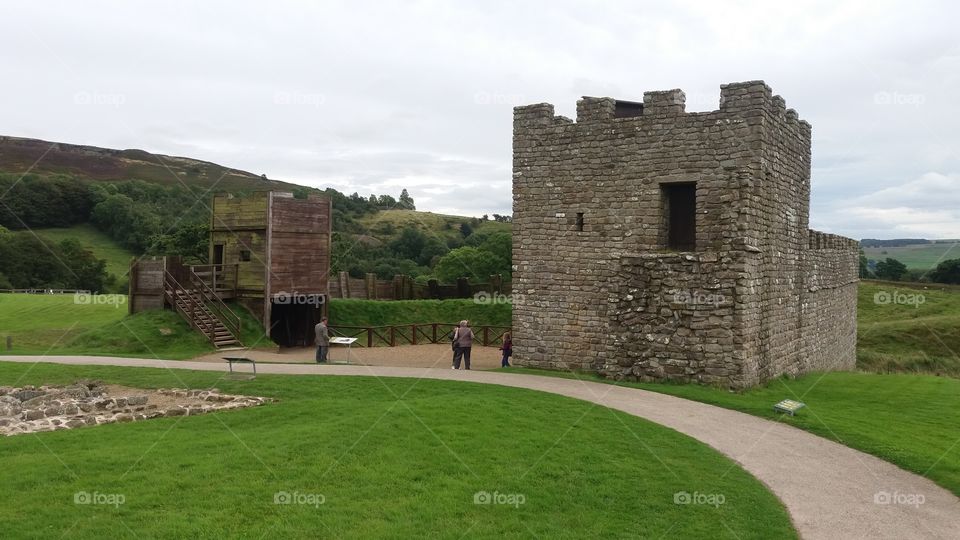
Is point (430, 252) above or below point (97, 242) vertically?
below

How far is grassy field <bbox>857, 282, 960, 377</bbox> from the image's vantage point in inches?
1155

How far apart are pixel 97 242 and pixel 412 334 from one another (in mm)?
63365

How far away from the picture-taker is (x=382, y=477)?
841 centimetres

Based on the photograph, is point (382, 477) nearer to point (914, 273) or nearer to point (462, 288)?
point (462, 288)

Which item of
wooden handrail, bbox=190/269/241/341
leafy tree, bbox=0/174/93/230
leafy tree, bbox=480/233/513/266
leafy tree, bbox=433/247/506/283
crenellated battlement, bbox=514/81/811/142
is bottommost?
wooden handrail, bbox=190/269/241/341

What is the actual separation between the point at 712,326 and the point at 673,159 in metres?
4.53

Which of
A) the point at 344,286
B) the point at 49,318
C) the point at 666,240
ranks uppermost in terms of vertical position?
the point at 666,240

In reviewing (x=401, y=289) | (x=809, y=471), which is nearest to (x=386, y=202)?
(x=401, y=289)

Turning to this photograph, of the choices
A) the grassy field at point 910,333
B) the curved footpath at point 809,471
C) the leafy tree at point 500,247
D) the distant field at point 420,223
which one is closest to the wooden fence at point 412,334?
the curved footpath at point 809,471

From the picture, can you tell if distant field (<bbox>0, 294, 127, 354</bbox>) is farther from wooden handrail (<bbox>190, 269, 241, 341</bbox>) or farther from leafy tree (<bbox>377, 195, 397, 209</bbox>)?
leafy tree (<bbox>377, 195, 397, 209</bbox>)

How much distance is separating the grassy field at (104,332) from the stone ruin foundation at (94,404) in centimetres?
663

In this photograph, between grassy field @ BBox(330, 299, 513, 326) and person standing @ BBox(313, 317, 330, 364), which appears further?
grassy field @ BBox(330, 299, 513, 326)

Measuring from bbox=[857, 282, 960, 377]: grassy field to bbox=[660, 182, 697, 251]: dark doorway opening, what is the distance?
10553mm

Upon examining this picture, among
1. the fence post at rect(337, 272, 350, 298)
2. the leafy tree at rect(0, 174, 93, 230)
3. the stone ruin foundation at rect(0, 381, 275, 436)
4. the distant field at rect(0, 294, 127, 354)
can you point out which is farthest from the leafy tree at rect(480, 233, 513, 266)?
the leafy tree at rect(0, 174, 93, 230)
